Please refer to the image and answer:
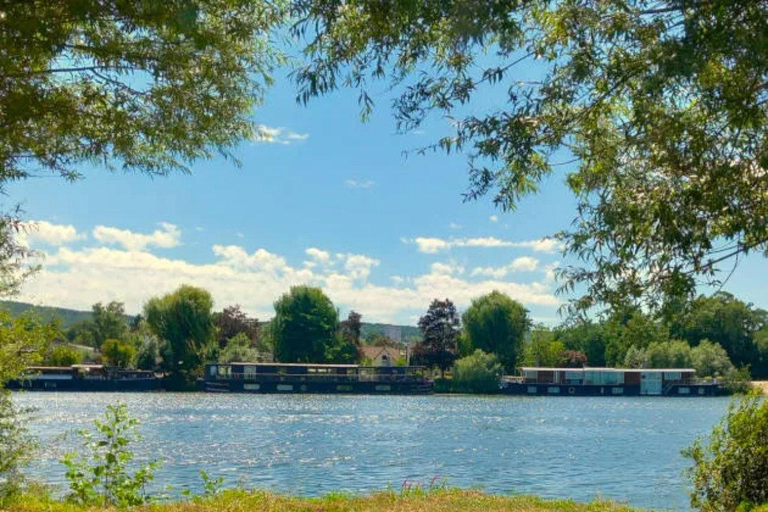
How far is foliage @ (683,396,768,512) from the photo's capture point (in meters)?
8.68

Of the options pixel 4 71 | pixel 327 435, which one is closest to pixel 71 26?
pixel 4 71

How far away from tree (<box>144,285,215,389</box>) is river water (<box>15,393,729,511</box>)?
59.1 ft

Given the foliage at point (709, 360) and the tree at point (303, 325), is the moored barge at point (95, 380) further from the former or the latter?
the foliage at point (709, 360)

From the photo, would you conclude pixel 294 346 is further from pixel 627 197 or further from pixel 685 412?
pixel 627 197

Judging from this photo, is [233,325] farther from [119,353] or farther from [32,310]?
[32,310]

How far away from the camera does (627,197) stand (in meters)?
6.71

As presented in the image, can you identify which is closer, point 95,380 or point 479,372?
point 479,372

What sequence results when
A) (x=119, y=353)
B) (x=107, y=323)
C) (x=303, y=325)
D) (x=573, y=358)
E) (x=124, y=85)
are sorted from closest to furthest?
(x=124, y=85)
(x=303, y=325)
(x=119, y=353)
(x=573, y=358)
(x=107, y=323)

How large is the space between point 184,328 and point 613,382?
43639 mm

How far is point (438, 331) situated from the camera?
281 feet

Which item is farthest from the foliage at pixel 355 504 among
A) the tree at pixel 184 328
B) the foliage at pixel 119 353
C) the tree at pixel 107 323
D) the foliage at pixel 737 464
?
the tree at pixel 107 323

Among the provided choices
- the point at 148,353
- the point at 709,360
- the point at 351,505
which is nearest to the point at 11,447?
the point at 351,505

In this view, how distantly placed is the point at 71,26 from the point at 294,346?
77074 mm

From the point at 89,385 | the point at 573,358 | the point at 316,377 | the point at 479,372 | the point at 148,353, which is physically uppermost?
Result: the point at 573,358
